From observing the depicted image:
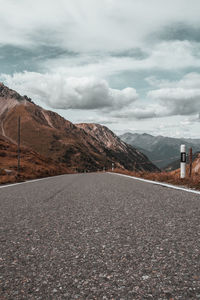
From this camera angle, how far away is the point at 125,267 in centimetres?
267

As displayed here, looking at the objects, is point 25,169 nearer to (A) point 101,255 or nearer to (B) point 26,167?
(B) point 26,167

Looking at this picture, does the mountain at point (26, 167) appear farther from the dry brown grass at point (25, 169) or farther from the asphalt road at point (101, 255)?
the asphalt road at point (101, 255)

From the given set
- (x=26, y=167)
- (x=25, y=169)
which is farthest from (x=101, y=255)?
(x=26, y=167)

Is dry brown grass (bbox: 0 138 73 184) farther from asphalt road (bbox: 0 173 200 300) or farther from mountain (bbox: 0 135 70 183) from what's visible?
asphalt road (bbox: 0 173 200 300)

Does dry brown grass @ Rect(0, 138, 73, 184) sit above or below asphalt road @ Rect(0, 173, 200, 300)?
below

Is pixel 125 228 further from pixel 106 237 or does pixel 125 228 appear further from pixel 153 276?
pixel 153 276

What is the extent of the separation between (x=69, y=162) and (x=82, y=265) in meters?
163

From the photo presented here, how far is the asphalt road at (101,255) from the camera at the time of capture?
2.22m

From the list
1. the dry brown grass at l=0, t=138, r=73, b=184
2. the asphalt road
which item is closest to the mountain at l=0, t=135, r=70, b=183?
the dry brown grass at l=0, t=138, r=73, b=184

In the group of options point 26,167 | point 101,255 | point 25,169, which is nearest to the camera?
A: point 101,255

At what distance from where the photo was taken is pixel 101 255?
3.03 meters

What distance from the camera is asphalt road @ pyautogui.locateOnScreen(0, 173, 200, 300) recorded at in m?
2.22

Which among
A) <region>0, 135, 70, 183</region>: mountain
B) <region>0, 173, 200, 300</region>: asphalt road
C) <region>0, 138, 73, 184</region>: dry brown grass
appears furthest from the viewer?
<region>0, 135, 70, 183</region>: mountain

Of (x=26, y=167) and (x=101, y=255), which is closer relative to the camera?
(x=101, y=255)
